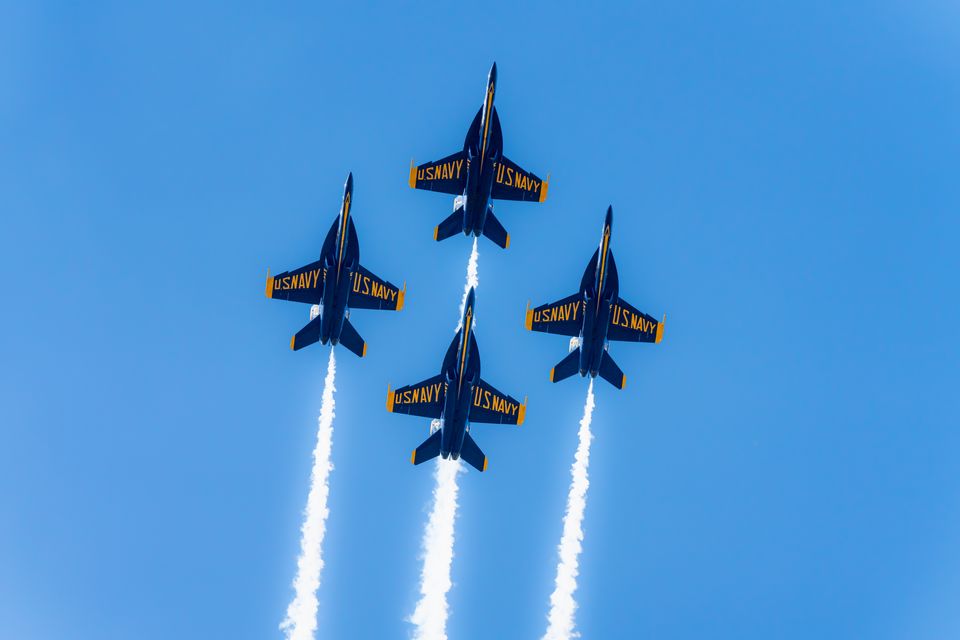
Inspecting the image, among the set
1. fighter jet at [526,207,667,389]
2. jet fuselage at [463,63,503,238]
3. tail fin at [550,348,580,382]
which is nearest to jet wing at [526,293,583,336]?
fighter jet at [526,207,667,389]

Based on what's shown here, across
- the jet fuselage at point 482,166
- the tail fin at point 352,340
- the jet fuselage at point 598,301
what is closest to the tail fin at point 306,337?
the tail fin at point 352,340

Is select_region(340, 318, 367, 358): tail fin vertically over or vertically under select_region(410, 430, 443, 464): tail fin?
over

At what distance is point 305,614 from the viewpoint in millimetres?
98875

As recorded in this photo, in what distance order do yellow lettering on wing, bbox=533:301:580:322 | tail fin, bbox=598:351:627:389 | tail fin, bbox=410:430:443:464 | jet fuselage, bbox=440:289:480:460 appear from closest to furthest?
jet fuselage, bbox=440:289:480:460, tail fin, bbox=410:430:443:464, tail fin, bbox=598:351:627:389, yellow lettering on wing, bbox=533:301:580:322

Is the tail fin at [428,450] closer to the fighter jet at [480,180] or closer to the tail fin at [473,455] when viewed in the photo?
the tail fin at [473,455]

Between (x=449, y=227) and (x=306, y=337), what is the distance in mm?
12505

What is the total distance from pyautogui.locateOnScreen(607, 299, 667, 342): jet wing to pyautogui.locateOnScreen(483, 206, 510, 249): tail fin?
939cm

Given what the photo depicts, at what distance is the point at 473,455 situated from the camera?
98.6 metres

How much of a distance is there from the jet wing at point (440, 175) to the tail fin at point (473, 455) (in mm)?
17786

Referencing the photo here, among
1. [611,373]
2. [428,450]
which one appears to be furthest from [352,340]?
[611,373]

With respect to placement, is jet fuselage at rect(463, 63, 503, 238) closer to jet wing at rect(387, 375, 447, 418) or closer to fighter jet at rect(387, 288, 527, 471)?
fighter jet at rect(387, 288, 527, 471)

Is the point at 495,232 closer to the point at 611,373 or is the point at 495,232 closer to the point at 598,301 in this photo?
the point at 598,301

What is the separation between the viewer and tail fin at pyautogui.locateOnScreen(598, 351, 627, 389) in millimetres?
99562

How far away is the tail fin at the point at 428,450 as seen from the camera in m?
96.3
